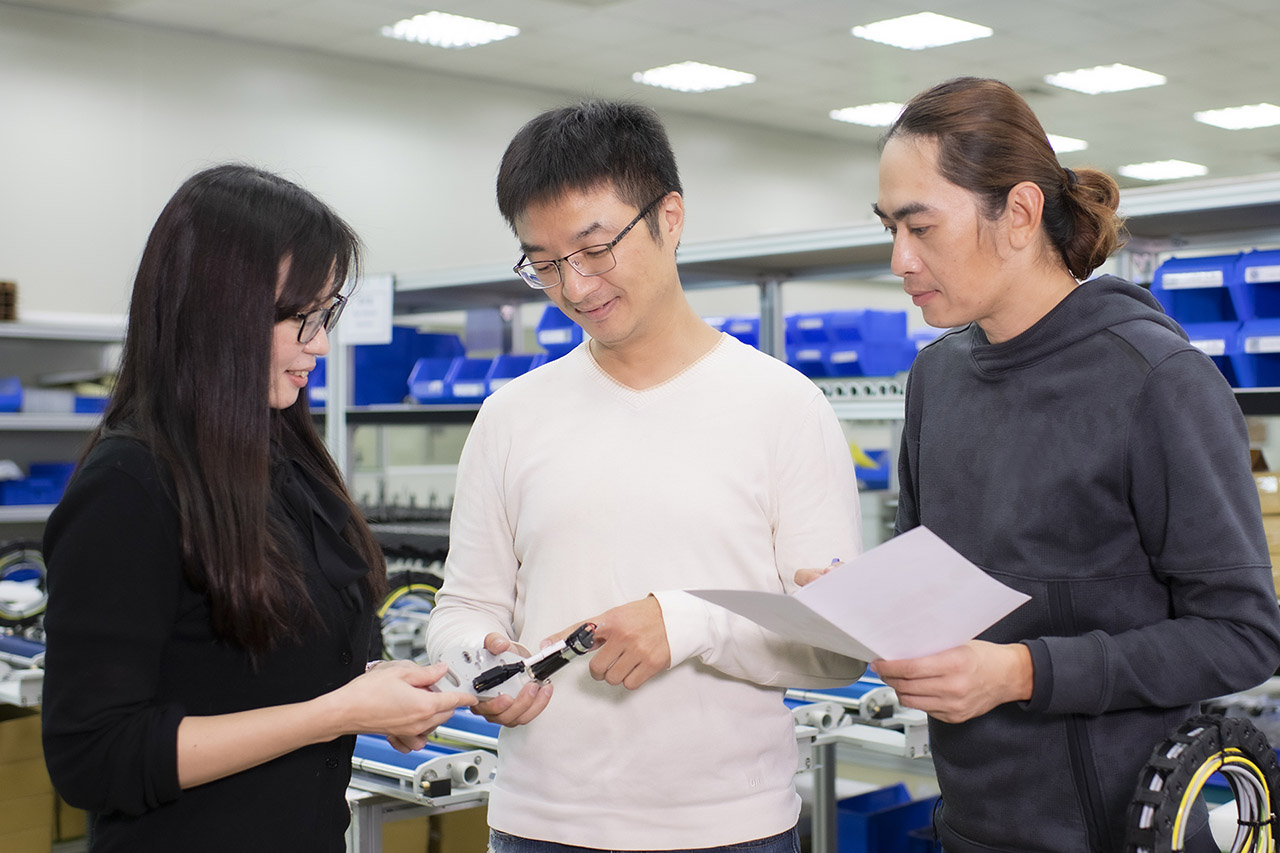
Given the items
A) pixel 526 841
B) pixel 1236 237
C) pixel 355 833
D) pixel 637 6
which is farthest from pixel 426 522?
pixel 637 6

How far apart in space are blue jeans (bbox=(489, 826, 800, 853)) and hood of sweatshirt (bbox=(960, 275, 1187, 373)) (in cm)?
63

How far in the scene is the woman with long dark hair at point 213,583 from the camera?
3.93 feet

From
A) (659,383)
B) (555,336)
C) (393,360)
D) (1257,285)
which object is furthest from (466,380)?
(659,383)

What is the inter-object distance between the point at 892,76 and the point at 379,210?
4.10 metres

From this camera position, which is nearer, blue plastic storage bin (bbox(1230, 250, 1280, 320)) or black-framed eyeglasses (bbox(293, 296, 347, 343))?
black-framed eyeglasses (bbox(293, 296, 347, 343))

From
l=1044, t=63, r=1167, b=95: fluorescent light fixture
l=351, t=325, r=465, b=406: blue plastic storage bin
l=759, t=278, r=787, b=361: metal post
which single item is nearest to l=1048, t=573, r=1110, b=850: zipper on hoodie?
l=759, t=278, r=787, b=361: metal post

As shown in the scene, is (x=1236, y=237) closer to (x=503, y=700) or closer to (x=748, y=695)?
(x=748, y=695)

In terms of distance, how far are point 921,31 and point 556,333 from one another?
5385 millimetres

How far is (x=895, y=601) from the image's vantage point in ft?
3.76

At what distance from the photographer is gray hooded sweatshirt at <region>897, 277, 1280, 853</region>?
4.10ft

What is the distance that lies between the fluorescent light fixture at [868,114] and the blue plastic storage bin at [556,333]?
7.24 m

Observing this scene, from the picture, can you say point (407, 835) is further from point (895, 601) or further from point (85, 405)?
point (85, 405)

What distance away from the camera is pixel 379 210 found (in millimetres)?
9172

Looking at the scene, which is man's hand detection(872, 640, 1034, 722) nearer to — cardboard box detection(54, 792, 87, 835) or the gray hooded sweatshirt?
the gray hooded sweatshirt
